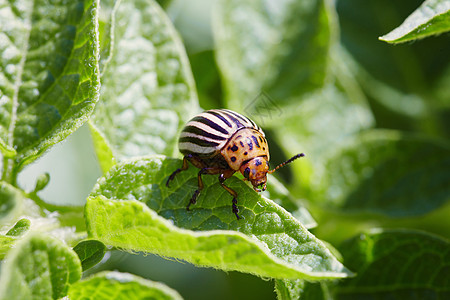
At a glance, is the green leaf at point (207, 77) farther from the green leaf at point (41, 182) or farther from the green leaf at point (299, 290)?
the green leaf at point (299, 290)

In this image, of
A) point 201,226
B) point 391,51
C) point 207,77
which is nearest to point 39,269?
point 201,226

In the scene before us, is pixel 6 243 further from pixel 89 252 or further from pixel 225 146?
pixel 225 146

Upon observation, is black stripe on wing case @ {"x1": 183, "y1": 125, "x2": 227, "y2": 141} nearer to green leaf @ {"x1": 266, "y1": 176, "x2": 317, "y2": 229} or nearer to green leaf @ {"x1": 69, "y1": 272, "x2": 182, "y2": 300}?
green leaf @ {"x1": 266, "y1": 176, "x2": 317, "y2": 229}

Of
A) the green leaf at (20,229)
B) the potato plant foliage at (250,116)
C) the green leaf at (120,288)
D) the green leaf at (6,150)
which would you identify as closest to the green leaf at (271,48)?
the potato plant foliage at (250,116)

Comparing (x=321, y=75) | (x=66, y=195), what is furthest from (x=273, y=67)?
(x=66, y=195)

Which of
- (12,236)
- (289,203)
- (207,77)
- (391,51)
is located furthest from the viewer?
(391,51)

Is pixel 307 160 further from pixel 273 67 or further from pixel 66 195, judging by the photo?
pixel 66 195

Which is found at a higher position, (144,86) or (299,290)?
(144,86)
